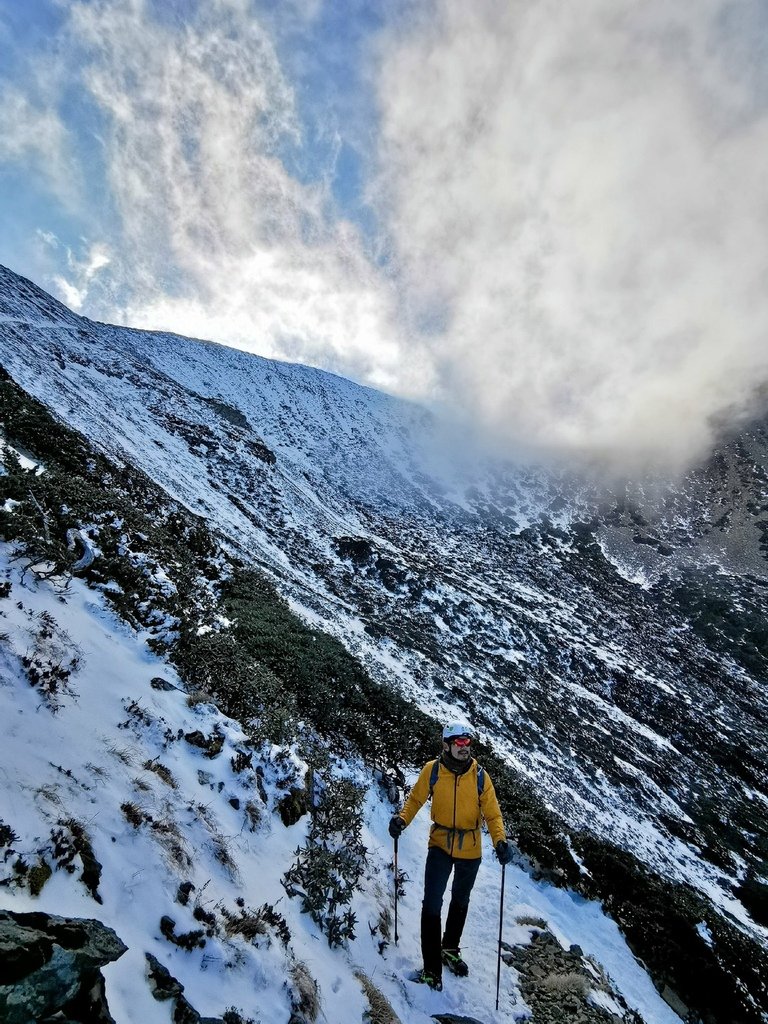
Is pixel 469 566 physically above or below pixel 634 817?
above

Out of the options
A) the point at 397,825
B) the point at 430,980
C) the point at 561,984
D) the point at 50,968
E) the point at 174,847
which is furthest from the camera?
the point at 561,984

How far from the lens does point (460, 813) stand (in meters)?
5.65

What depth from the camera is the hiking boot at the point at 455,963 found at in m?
5.86

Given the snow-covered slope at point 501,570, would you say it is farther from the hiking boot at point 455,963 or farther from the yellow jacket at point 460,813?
the yellow jacket at point 460,813

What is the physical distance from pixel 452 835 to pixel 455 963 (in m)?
1.78

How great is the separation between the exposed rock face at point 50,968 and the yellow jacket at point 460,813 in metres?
3.47

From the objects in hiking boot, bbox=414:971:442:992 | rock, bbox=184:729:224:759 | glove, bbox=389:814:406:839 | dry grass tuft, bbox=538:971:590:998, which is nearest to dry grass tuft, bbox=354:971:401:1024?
hiking boot, bbox=414:971:442:992

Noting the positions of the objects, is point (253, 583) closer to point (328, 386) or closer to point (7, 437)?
point (7, 437)

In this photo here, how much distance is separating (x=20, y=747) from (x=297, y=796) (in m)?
3.96

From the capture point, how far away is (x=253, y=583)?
2042 centimetres

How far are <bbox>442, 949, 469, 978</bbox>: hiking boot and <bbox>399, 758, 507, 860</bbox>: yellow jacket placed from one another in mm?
1384

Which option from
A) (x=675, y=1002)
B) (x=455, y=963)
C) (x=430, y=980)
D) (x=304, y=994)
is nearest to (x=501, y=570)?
(x=675, y=1002)

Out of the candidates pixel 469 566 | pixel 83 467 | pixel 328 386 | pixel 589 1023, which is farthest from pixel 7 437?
pixel 328 386

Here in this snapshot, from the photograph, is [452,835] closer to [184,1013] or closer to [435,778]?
[435,778]
